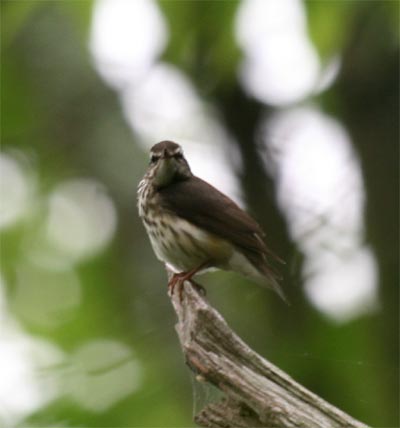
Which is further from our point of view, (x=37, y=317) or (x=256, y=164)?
(x=37, y=317)

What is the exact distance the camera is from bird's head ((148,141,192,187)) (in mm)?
6203

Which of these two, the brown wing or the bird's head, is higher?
the bird's head

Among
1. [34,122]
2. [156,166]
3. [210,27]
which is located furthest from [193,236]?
[34,122]

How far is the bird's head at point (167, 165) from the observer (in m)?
6.20

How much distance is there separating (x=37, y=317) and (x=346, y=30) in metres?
2.55

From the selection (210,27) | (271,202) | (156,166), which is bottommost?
(271,202)

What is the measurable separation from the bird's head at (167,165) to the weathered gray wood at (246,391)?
173cm

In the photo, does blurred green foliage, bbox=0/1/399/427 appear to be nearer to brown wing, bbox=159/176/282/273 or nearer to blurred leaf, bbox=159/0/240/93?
blurred leaf, bbox=159/0/240/93

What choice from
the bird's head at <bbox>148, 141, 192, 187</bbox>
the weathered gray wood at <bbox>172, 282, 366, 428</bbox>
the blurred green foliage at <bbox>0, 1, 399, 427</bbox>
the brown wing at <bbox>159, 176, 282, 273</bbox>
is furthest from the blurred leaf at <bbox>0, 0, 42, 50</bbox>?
the weathered gray wood at <bbox>172, 282, 366, 428</bbox>

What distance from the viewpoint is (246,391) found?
4.43 m

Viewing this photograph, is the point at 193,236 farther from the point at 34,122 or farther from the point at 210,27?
the point at 34,122

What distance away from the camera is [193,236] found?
19.5 ft

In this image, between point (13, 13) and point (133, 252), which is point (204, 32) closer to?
point (13, 13)

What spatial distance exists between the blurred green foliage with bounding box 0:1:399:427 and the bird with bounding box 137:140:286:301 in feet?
2.40
